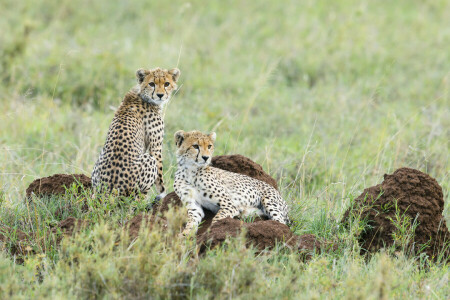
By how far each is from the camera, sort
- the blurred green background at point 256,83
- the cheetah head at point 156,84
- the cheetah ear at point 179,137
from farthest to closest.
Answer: the blurred green background at point 256,83 < the cheetah head at point 156,84 < the cheetah ear at point 179,137

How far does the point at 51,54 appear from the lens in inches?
420

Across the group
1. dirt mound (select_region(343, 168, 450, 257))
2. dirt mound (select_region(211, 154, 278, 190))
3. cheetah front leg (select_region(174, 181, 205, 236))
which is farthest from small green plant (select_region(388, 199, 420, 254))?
cheetah front leg (select_region(174, 181, 205, 236))

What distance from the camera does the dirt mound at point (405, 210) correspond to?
5.19m

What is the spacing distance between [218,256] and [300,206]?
5.85 ft

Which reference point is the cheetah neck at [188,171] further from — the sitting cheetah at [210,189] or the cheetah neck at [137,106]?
the cheetah neck at [137,106]

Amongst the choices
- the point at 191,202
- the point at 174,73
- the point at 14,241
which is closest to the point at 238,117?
the point at 174,73

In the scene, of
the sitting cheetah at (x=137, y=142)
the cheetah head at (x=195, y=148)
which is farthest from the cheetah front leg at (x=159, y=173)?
the cheetah head at (x=195, y=148)

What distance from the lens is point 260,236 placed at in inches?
191

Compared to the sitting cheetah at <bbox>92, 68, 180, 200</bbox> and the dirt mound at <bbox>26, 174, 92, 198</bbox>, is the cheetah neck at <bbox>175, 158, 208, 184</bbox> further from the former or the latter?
the dirt mound at <bbox>26, 174, 92, 198</bbox>

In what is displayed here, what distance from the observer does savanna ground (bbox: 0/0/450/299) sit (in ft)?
13.7

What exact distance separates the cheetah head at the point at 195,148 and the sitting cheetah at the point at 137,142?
40 cm

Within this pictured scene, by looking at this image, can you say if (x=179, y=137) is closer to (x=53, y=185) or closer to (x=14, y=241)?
(x=53, y=185)

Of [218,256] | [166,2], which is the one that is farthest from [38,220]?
[166,2]

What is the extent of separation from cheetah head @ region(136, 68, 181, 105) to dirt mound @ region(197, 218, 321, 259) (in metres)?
1.62
